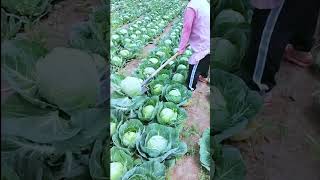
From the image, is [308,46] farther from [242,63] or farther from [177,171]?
[177,171]

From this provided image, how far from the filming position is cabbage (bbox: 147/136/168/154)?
203cm

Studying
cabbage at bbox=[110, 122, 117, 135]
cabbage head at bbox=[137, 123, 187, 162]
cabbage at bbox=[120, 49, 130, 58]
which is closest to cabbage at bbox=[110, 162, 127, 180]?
cabbage head at bbox=[137, 123, 187, 162]

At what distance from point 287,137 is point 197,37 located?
43.2 inches

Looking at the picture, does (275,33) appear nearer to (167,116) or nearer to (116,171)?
(167,116)

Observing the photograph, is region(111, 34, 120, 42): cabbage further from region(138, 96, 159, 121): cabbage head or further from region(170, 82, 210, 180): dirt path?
region(138, 96, 159, 121): cabbage head

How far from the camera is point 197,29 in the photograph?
120 inches

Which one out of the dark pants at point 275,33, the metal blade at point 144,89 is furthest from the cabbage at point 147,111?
the dark pants at point 275,33

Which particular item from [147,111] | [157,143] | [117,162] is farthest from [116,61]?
[117,162]

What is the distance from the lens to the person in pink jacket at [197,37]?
2941 mm

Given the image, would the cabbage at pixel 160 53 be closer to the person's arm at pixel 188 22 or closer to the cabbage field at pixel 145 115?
the cabbage field at pixel 145 115

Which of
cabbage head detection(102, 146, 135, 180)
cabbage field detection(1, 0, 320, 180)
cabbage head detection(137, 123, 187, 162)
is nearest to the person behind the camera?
cabbage field detection(1, 0, 320, 180)

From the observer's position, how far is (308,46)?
117 inches

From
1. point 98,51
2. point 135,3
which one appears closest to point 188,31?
point 98,51

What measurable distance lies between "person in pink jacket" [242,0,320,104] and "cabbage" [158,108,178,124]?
2.07 ft
